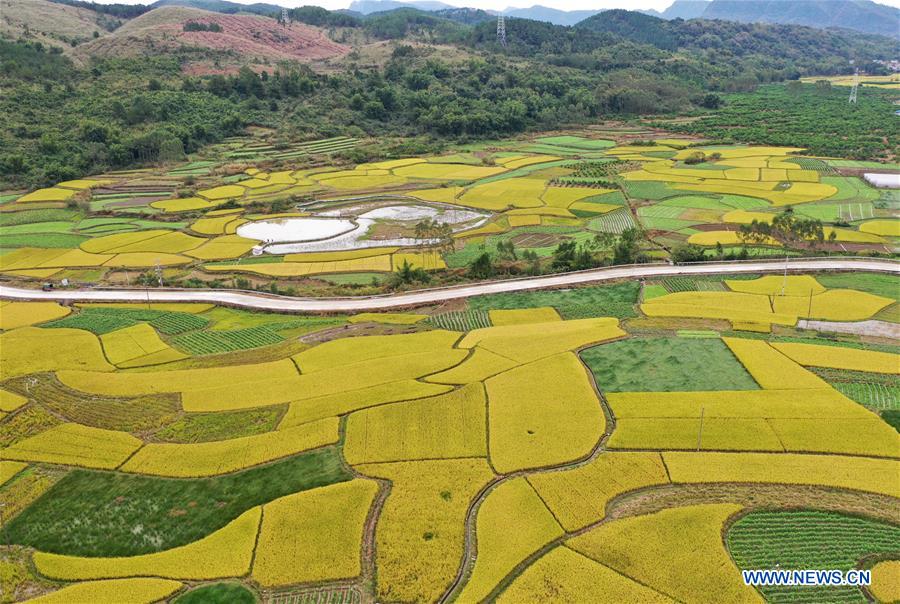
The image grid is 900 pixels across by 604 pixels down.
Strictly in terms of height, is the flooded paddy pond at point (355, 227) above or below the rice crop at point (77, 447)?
above

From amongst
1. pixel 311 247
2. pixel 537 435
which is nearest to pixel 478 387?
pixel 537 435

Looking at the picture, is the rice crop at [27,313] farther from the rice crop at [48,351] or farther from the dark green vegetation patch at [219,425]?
the dark green vegetation patch at [219,425]

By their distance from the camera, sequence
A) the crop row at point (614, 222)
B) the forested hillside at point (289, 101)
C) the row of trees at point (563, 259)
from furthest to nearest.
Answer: the forested hillside at point (289, 101), the crop row at point (614, 222), the row of trees at point (563, 259)

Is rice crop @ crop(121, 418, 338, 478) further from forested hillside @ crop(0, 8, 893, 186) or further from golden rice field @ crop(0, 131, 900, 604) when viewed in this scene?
forested hillside @ crop(0, 8, 893, 186)

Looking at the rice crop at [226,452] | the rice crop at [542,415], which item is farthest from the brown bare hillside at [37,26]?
the rice crop at [542,415]

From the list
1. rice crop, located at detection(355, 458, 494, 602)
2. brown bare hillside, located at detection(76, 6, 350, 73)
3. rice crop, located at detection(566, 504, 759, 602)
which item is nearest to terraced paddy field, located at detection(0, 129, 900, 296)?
rice crop, located at detection(355, 458, 494, 602)

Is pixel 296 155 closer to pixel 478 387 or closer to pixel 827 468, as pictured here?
pixel 478 387

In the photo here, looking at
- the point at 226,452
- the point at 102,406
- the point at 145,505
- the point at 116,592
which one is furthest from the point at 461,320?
the point at 116,592
